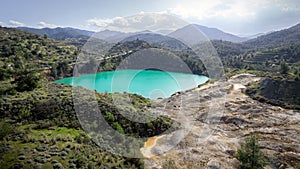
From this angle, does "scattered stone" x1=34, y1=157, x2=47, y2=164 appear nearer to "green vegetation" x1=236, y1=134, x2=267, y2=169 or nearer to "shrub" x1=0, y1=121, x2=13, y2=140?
"shrub" x1=0, y1=121, x2=13, y2=140

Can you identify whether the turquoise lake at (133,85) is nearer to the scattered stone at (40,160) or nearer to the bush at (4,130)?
the bush at (4,130)

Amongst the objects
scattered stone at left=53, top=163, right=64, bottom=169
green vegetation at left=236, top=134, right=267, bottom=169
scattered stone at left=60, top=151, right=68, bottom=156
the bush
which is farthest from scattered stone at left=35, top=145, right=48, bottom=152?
green vegetation at left=236, top=134, right=267, bottom=169

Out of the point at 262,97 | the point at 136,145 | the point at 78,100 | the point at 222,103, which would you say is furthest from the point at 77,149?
the point at 262,97

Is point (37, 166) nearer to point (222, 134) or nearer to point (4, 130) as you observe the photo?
point (4, 130)

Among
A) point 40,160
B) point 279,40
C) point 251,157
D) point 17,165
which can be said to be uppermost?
point 279,40

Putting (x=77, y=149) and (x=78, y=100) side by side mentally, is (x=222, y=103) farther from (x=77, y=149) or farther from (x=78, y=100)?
(x=77, y=149)

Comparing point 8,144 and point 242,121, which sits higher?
point 8,144

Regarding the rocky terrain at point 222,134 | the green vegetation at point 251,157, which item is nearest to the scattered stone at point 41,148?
the rocky terrain at point 222,134

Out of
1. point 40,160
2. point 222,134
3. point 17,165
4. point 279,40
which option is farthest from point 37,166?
point 279,40
